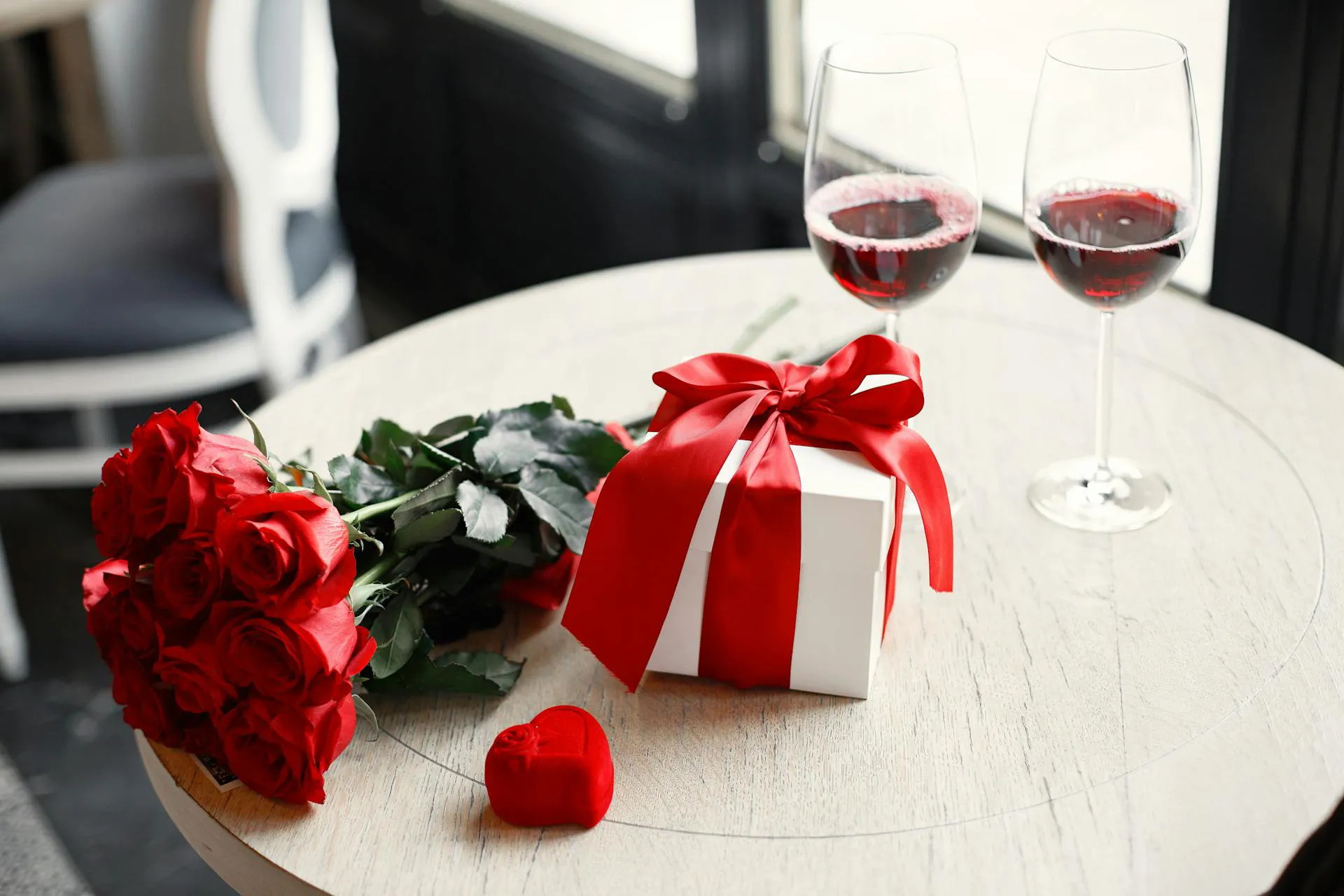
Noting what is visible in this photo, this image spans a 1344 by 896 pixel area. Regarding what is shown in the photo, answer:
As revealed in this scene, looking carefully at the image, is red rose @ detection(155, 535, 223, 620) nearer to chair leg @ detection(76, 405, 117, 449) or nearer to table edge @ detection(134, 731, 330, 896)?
table edge @ detection(134, 731, 330, 896)

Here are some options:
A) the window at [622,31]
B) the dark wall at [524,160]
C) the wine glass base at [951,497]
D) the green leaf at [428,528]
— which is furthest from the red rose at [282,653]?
the window at [622,31]

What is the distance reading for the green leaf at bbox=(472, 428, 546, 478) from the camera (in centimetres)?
77

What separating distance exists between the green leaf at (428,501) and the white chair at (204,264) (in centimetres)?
107

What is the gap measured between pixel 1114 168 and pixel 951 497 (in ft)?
0.81

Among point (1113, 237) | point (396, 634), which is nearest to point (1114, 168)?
point (1113, 237)

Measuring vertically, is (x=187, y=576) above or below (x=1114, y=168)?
below

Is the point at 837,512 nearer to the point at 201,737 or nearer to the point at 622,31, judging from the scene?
the point at 201,737

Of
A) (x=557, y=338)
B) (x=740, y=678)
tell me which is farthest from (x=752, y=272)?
(x=740, y=678)

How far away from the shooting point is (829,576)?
2.32 feet

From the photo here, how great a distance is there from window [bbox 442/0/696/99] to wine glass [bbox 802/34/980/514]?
1.15 m

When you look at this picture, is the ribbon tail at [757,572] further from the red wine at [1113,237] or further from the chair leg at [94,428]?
the chair leg at [94,428]

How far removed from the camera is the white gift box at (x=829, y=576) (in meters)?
0.69

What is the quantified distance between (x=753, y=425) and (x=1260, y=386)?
0.45 meters

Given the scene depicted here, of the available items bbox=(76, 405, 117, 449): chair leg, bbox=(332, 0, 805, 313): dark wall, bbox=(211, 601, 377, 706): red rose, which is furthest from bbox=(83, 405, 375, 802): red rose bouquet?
bbox=(76, 405, 117, 449): chair leg
